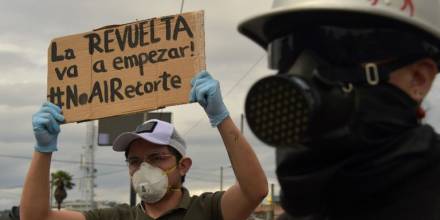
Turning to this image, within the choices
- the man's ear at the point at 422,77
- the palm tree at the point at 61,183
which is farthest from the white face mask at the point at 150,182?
the palm tree at the point at 61,183

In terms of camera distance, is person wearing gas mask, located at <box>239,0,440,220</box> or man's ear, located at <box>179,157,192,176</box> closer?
person wearing gas mask, located at <box>239,0,440,220</box>

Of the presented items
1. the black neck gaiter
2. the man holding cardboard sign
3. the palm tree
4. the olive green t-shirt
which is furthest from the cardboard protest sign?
the palm tree

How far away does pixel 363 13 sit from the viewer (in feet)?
4.98

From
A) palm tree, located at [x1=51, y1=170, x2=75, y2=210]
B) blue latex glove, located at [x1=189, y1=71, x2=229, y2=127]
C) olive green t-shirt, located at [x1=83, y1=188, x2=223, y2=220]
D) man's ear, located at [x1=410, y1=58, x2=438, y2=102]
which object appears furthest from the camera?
palm tree, located at [x1=51, y1=170, x2=75, y2=210]

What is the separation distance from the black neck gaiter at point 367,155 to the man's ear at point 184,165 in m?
2.51

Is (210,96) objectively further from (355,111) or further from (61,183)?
(61,183)

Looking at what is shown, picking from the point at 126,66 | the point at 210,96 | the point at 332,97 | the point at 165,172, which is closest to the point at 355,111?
the point at 332,97

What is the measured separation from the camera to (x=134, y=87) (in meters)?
4.02

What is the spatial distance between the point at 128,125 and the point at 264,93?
23.1ft

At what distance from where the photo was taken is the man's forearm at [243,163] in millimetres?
3562

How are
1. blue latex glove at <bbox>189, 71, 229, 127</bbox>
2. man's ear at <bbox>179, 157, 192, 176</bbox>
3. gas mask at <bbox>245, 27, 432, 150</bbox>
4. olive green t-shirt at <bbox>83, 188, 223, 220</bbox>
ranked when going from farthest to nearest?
1. man's ear at <bbox>179, 157, 192, 176</bbox>
2. olive green t-shirt at <bbox>83, 188, 223, 220</bbox>
3. blue latex glove at <bbox>189, 71, 229, 127</bbox>
4. gas mask at <bbox>245, 27, 432, 150</bbox>

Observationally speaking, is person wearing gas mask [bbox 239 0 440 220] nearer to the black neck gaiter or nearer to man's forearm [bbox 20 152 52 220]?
the black neck gaiter

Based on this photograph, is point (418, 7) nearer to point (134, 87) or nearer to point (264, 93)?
point (264, 93)

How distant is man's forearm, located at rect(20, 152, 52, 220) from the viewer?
12.5ft
